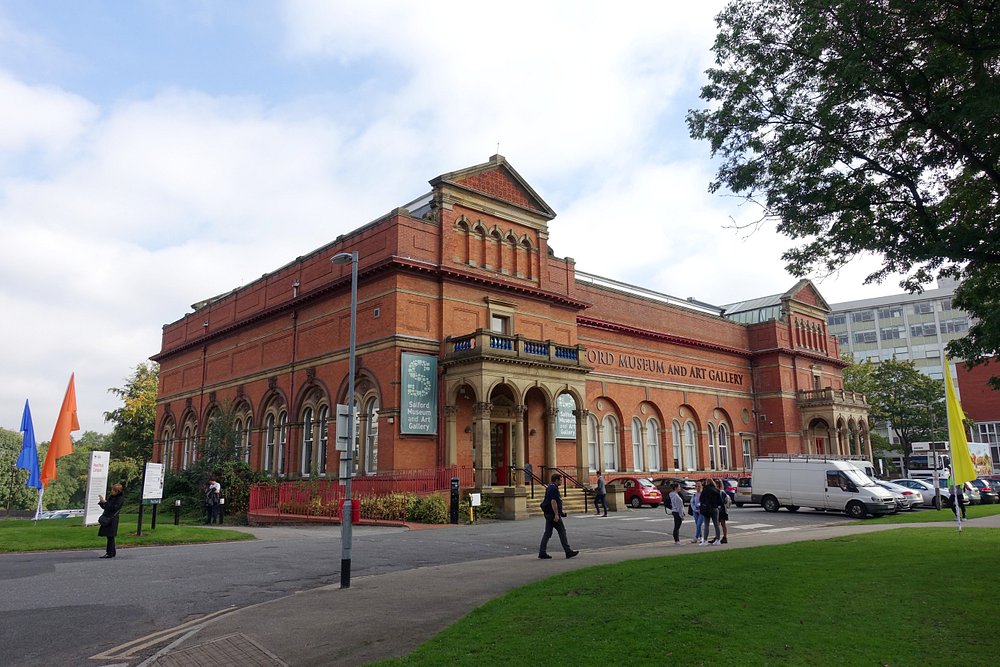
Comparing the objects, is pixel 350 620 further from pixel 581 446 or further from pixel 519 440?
pixel 581 446

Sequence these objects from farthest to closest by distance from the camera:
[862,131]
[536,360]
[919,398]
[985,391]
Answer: [985,391]
[919,398]
[536,360]
[862,131]

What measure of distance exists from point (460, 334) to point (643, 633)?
24631 millimetres

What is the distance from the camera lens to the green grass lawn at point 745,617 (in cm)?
702

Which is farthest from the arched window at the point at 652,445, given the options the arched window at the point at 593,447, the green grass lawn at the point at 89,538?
the green grass lawn at the point at 89,538

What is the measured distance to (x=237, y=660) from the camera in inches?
310

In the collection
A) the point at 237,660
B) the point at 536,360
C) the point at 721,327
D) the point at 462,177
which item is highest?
the point at 462,177

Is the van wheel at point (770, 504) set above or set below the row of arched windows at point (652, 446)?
below

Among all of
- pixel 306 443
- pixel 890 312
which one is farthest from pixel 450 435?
pixel 890 312

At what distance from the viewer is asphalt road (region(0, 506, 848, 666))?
30.6ft

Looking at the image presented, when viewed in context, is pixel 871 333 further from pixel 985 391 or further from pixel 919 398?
pixel 919 398

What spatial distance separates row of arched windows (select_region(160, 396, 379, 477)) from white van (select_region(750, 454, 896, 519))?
1691 cm

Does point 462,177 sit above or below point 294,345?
above

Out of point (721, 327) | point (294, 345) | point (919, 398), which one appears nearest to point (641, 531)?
point (294, 345)

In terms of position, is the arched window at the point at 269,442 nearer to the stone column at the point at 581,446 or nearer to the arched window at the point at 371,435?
the arched window at the point at 371,435
